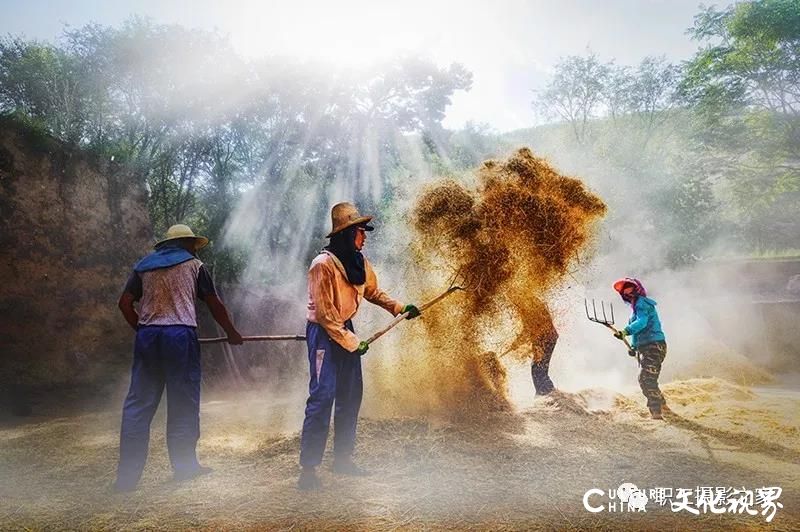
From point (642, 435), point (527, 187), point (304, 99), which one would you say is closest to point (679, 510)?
point (642, 435)

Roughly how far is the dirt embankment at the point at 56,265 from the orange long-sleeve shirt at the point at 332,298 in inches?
223

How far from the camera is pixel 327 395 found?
3.82 metres

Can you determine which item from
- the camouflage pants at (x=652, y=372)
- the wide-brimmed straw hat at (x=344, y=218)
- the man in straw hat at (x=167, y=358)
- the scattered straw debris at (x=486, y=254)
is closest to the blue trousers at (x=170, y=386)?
the man in straw hat at (x=167, y=358)

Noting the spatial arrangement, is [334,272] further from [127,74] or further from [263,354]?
[127,74]

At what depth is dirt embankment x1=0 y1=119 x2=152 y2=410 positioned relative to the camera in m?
7.42

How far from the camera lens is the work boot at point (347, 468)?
400 cm

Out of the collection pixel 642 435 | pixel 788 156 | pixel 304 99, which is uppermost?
pixel 304 99

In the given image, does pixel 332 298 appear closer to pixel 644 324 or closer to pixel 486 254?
pixel 486 254

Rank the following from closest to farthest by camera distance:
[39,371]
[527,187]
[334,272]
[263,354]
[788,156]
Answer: [334,272] → [527,187] → [39,371] → [263,354] → [788,156]

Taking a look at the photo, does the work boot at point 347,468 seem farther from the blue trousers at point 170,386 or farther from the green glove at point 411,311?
the green glove at point 411,311

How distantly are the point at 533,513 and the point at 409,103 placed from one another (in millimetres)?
15507

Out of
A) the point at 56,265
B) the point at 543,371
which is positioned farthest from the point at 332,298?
the point at 56,265

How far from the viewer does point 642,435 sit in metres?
5.13

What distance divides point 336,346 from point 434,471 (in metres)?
1.23
